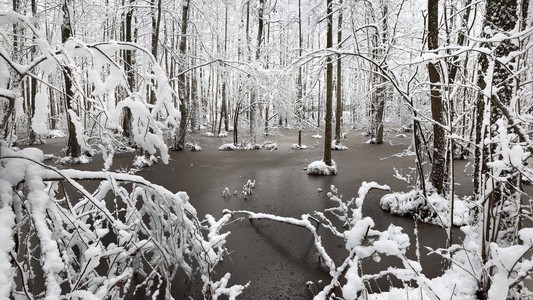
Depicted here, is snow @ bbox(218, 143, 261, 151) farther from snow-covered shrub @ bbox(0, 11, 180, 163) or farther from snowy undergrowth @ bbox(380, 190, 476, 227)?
snow-covered shrub @ bbox(0, 11, 180, 163)

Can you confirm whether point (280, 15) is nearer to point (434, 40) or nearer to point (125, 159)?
point (125, 159)

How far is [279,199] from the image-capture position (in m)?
8.78

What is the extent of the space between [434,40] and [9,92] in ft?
24.6

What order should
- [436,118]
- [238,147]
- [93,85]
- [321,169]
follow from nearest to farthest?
[93,85] < [436,118] < [321,169] < [238,147]

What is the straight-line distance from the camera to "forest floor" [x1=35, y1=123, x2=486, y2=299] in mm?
4977

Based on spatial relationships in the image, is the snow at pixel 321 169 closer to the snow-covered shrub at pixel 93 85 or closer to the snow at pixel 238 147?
the snow at pixel 238 147

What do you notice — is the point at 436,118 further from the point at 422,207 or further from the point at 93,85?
the point at 93,85

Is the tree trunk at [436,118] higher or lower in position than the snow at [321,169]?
higher

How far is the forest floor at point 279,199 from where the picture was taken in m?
4.98

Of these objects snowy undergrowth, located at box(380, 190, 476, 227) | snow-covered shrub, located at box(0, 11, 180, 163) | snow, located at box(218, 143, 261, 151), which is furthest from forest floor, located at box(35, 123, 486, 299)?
snow-covered shrub, located at box(0, 11, 180, 163)

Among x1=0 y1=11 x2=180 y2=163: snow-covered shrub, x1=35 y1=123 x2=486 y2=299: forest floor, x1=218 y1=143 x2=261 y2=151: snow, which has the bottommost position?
x1=35 y1=123 x2=486 y2=299: forest floor

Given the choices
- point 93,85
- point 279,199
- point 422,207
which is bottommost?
point 279,199

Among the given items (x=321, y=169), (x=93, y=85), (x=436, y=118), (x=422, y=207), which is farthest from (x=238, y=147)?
(x=93, y=85)

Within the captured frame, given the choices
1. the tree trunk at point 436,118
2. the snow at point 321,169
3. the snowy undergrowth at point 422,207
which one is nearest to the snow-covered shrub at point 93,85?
the snowy undergrowth at point 422,207
